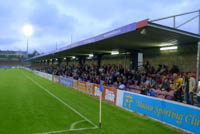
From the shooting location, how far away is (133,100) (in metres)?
9.88

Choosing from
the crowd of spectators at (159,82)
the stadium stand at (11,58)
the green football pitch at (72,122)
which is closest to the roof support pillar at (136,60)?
the crowd of spectators at (159,82)

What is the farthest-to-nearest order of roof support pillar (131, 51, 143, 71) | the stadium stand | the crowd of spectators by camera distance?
the stadium stand
roof support pillar (131, 51, 143, 71)
the crowd of spectators

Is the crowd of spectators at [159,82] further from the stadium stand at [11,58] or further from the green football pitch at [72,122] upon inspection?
the stadium stand at [11,58]

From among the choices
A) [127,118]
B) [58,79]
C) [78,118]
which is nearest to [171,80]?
[127,118]

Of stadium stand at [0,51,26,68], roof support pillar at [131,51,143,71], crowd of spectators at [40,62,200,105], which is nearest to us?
crowd of spectators at [40,62,200,105]

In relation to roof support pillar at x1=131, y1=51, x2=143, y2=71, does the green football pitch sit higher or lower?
lower

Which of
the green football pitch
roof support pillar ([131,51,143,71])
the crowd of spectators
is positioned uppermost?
roof support pillar ([131,51,143,71])

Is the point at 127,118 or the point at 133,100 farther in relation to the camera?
the point at 133,100

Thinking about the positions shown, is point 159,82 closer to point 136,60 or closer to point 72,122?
point 136,60

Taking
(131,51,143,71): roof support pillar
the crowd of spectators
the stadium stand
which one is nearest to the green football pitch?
the crowd of spectators

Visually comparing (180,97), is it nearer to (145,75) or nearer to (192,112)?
(192,112)

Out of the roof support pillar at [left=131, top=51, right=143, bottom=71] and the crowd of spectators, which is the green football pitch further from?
the roof support pillar at [left=131, top=51, right=143, bottom=71]

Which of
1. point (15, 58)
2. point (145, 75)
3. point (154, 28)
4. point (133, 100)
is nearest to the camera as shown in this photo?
point (154, 28)

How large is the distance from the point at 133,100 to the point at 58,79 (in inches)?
706
